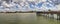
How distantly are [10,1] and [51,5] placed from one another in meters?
0.72

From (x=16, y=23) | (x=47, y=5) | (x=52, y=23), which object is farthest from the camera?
(x=47, y=5)

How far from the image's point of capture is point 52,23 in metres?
1.55

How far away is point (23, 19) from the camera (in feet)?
5.90

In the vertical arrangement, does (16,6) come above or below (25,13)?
above

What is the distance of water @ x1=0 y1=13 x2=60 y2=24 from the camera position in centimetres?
168

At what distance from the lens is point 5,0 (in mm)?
1801

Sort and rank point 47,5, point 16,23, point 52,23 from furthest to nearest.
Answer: point 47,5
point 16,23
point 52,23

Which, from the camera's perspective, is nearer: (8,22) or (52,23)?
(52,23)

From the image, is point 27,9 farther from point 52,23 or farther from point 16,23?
point 52,23

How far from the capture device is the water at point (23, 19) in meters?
1.68

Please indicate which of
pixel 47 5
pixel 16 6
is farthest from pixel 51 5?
pixel 16 6

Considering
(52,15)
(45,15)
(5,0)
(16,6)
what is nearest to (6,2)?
(5,0)

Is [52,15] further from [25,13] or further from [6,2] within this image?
[6,2]

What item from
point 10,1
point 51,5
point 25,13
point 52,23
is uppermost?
point 10,1
